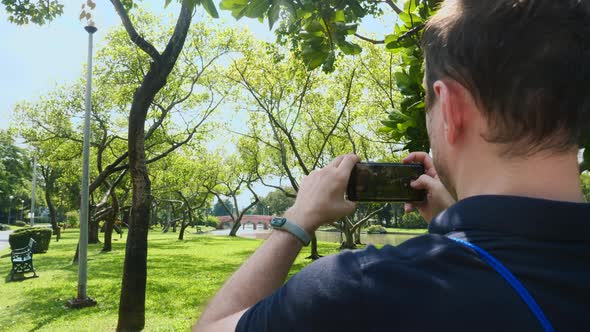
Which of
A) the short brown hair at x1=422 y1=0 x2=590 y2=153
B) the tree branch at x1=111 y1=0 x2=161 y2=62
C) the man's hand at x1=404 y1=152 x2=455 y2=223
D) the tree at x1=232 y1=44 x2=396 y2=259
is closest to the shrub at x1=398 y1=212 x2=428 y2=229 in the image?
the tree at x1=232 y1=44 x2=396 y2=259

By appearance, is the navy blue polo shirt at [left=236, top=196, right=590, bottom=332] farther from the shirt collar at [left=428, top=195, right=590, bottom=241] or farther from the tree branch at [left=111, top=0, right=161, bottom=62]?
the tree branch at [left=111, top=0, right=161, bottom=62]

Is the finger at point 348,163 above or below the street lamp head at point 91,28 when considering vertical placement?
below

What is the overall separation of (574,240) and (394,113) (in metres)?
2.43

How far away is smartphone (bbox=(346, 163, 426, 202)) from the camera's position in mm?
1393

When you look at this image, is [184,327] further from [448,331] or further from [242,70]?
[242,70]

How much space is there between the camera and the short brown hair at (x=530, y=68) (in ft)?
2.74

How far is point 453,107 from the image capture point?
3.08 ft

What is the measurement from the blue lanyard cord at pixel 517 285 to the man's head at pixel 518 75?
26cm

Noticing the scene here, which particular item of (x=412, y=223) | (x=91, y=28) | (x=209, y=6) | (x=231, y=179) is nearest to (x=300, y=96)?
(x=91, y=28)

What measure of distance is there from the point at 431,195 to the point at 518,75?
669 millimetres

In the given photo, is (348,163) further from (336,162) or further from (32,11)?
(32,11)

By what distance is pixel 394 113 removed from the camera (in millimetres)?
3113

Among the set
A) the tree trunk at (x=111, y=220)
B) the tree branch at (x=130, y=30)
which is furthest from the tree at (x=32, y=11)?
the tree trunk at (x=111, y=220)

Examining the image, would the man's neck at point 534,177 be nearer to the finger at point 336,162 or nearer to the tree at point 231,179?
the finger at point 336,162
